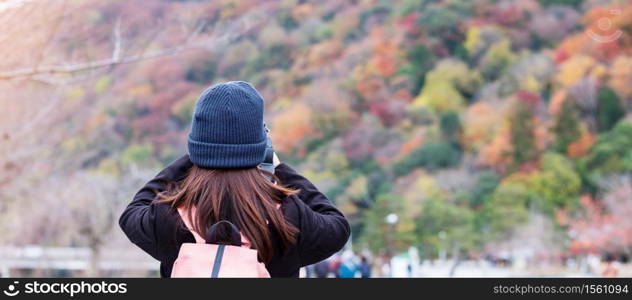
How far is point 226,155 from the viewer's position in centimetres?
162

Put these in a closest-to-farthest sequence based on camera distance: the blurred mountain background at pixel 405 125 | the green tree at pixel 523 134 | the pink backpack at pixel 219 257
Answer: the pink backpack at pixel 219 257 < the blurred mountain background at pixel 405 125 < the green tree at pixel 523 134

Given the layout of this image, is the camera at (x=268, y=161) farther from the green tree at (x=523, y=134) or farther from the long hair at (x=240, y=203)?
the green tree at (x=523, y=134)

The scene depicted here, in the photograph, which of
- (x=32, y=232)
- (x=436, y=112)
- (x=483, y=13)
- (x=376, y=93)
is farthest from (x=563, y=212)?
(x=483, y=13)

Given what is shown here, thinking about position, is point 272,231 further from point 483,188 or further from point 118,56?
point 483,188

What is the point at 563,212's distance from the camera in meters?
31.1

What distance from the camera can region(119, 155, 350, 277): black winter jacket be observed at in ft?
5.39

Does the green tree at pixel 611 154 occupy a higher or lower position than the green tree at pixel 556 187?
higher

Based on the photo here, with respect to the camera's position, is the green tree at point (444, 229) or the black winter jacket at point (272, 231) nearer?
the black winter jacket at point (272, 231)

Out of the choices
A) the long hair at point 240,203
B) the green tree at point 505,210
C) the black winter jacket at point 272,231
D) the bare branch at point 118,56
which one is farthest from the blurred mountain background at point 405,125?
the long hair at point 240,203

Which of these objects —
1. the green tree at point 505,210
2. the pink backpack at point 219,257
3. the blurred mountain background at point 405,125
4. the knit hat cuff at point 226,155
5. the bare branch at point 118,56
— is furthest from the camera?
the green tree at point 505,210

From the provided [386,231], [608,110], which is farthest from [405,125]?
[386,231]

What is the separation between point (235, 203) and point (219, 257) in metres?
0.13

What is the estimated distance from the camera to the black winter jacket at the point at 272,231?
5.39 feet

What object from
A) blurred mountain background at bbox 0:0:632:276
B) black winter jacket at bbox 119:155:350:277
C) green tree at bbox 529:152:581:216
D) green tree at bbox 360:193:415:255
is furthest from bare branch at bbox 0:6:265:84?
green tree at bbox 529:152:581:216
